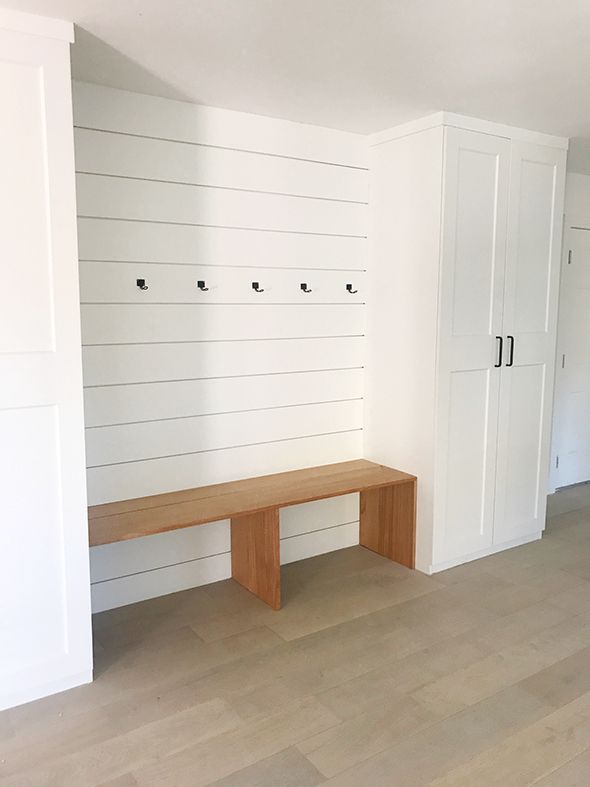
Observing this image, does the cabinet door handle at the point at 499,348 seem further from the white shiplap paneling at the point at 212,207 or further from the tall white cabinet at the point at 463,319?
the white shiplap paneling at the point at 212,207

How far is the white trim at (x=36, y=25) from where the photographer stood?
6.75ft

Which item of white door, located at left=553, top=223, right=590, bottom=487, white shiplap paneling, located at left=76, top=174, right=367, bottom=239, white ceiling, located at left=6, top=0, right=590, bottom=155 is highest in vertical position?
white ceiling, located at left=6, top=0, right=590, bottom=155

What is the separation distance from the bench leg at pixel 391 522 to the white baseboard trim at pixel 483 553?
0.13 m

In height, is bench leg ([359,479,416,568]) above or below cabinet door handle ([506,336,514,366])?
below

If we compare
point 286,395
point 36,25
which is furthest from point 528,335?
point 36,25

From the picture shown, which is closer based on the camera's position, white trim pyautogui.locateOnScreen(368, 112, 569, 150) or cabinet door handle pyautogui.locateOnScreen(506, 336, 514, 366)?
white trim pyautogui.locateOnScreen(368, 112, 569, 150)

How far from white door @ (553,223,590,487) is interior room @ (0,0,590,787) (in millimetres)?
1078

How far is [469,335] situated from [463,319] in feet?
0.30

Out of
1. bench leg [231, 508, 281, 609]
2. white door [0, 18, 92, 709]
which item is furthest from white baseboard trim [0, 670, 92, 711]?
bench leg [231, 508, 281, 609]

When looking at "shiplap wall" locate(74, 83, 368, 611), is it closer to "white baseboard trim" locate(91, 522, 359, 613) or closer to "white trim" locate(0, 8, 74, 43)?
"white baseboard trim" locate(91, 522, 359, 613)

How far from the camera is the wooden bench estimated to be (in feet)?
9.10

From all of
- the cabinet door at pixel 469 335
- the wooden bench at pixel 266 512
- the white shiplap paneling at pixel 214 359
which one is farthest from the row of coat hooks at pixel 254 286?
the wooden bench at pixel 266 512

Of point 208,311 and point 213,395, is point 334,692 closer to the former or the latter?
point 213,395

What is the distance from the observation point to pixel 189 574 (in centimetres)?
326
